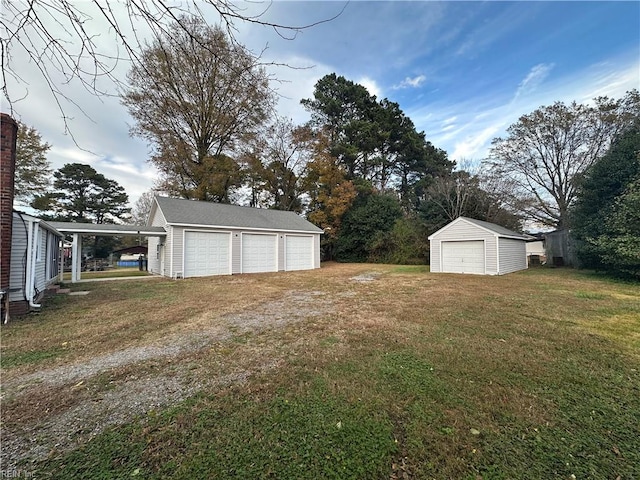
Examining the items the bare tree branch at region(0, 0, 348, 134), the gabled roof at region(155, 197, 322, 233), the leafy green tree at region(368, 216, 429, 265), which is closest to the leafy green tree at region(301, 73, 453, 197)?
the leafy green tree at region(368, 216, 429, 265)

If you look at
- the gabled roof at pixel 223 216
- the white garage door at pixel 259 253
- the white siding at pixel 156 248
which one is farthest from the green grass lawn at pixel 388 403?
the white garage door at pixel 259 253

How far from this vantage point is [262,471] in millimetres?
1634

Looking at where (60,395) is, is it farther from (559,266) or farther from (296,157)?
(559,266)

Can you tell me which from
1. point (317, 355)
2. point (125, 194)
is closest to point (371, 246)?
point (317, 355)

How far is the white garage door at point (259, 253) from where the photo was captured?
1374 cm

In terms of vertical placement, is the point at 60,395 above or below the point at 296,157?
below

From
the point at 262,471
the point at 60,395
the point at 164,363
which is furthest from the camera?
the point at 164,363

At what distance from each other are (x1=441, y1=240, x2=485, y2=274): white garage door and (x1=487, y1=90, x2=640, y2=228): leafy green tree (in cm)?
859

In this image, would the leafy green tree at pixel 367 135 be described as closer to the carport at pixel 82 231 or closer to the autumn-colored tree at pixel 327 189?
the autumn-colored tree at pixel 327 189

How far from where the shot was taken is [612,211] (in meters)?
10.7

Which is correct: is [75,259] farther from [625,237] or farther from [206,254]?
[625,237]

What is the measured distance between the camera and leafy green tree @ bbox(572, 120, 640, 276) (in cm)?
935

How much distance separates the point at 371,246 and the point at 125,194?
947 inches

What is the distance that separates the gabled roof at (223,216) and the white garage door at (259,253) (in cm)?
61
